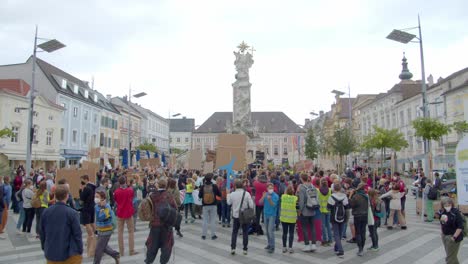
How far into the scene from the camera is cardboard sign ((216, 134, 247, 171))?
1406 centimetres

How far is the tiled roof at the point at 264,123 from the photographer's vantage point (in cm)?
9938

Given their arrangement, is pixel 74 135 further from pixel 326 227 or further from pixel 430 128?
pixel 326 227

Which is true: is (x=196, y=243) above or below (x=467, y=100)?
below

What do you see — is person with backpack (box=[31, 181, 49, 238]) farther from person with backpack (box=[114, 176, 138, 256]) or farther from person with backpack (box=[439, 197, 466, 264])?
person with backpack (box=[439, 197, 466, 264])

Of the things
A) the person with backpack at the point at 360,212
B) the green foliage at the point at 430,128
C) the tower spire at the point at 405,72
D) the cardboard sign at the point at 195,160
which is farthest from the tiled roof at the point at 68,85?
the tower spire at the point at 405,72

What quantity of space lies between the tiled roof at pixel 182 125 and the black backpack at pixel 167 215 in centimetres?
10071

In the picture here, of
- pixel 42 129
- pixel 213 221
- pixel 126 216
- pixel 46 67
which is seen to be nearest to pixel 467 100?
pixel 213 221

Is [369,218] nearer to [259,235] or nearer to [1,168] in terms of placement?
[259,235]

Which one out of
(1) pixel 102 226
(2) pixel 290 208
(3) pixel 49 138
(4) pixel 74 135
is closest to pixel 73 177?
(1) pixel 102 226

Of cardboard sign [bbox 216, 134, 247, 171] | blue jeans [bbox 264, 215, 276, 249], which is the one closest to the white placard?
blue jeans [bbox 264, 215, 276, 249]

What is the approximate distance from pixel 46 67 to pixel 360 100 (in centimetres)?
4969

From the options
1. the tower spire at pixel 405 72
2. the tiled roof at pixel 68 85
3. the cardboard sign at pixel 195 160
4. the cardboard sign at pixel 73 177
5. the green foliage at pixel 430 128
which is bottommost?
the cardboard sign at pixel 73 177

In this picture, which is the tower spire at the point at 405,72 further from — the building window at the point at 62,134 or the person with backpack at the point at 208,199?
the person with backpack at the point at 208,199

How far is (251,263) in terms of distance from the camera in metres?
8.20
